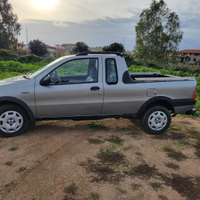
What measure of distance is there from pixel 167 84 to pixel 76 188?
10.3 feet

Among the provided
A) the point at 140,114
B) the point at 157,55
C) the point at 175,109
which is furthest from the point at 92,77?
the point at 157,55

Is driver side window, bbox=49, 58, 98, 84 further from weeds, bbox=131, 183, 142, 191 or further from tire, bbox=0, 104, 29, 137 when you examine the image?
weeds, bbox=131, 183, 142, 191

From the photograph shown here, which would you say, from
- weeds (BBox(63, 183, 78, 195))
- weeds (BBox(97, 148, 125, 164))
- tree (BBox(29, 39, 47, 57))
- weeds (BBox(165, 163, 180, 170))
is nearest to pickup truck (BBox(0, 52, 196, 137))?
weeds (BBox(97, 148, 125, 164))

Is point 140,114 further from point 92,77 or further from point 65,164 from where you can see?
point 65,164

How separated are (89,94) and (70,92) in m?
0.43

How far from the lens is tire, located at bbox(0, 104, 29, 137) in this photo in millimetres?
4078

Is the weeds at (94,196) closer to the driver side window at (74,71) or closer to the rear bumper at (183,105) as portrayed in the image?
the driver side window at (74,71)

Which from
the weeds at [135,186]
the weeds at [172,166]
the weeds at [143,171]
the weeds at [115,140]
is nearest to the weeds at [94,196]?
the weeds at [135,186]

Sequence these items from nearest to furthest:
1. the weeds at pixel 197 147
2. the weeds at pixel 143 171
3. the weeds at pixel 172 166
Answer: the weeds at pixel 143 171 < the weeds at pixel 172 166 < the weeds at pixel 197 147

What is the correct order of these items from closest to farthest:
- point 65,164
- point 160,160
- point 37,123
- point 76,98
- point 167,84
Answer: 1. point 65,164
2. point 160,160
3. point 76,98
4. point 167,84
5. point 37,123

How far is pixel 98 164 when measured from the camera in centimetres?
332

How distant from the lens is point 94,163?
11.0ft

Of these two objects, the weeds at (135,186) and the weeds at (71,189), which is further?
the weeds at (135,186)

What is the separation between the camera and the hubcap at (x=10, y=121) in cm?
410
